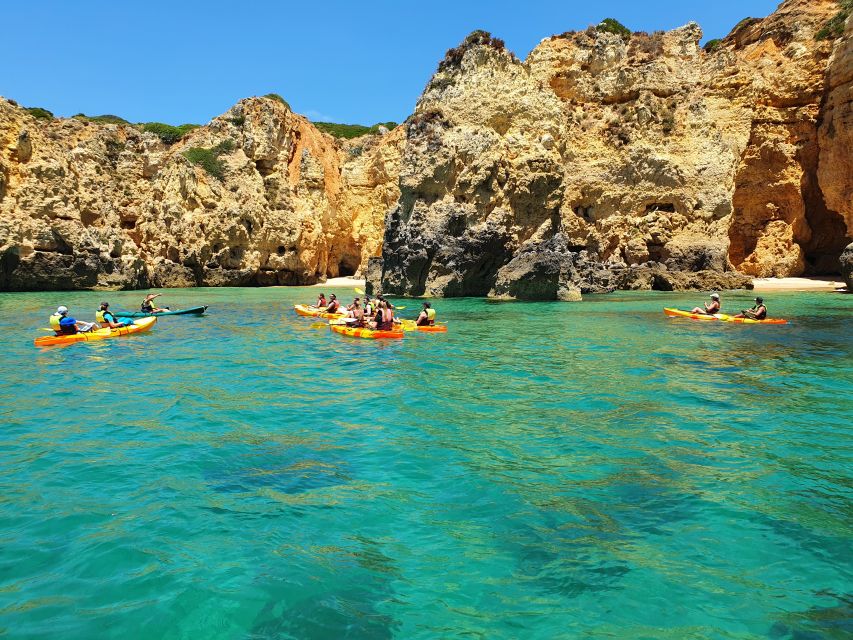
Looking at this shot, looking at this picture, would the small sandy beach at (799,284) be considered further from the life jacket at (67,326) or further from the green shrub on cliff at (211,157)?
A: the green shrub on cliff at (211,157)

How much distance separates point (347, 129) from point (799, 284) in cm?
4598

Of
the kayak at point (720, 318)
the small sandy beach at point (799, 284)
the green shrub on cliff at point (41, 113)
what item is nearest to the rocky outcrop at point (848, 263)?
the small sandy beach at point (799, 284)

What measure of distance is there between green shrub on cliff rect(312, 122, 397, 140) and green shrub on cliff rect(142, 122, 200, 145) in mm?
13403

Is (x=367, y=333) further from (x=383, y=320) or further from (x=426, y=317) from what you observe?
(x=426, y=317)

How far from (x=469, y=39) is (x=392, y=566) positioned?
32.5 metres

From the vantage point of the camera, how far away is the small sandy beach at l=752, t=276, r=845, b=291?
111 ft

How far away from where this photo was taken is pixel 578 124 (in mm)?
39906

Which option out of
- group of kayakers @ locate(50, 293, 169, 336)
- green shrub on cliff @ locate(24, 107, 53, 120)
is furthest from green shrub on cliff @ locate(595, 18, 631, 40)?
green shrub on cliff @ locate(24, 107, 53, 120)

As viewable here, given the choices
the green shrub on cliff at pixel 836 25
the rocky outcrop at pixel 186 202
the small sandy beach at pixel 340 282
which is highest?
the green shrub on cliff at pixel 836 25

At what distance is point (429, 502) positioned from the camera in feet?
18.7

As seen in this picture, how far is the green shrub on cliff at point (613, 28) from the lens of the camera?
131 ft

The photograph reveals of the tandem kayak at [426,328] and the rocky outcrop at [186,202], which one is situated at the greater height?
the rocky outcrop at [186,202]

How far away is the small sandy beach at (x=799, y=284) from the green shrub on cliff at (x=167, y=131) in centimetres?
4744

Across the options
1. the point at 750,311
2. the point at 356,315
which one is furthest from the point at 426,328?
the point at 750,311
